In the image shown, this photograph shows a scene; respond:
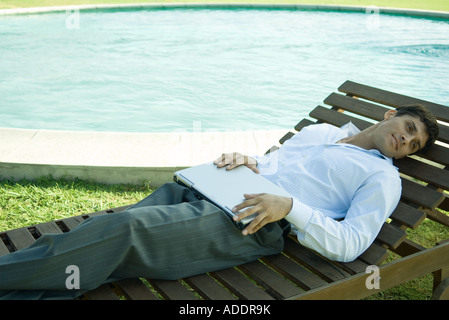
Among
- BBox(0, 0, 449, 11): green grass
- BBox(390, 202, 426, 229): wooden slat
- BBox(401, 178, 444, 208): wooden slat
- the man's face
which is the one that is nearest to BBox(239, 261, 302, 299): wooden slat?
BBox(390, 202, 426, 229): wooden slat

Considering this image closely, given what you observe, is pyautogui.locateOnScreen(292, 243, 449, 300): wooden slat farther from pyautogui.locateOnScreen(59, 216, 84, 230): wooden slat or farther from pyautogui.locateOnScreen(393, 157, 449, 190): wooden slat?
pyautogui.locateOnScreen(59, 216, 84, 230): wooden slat

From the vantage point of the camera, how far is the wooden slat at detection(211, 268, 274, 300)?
2178 millimetres

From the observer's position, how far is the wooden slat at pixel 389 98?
3262 mm

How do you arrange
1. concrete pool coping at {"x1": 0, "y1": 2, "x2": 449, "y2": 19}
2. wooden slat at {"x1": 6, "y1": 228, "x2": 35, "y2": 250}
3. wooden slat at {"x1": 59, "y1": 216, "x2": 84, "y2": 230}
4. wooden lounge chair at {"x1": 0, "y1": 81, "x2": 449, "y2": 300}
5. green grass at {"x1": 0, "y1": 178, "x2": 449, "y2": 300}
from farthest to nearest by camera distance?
concrete pool coping at {"x1": 0, "y1": 2, "x2": 449, "y2": 19}
green grass at {"x1": 0, "y1": 178, "x2": 449, "y2": 300}
wooden slat at {"x1": 59, "y1": 216, "x2": 84, "y2": 230}
wooden slat at {"x1": 6, "y1": 228, "x2": 35, "y2": 250}
wooden lounge chair at {"x1": 0, "y1": 81, "x2": 449, "y2": 300}

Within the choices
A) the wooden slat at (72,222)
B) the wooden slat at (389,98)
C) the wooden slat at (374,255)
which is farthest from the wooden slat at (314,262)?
the wooden slat at (389,98)

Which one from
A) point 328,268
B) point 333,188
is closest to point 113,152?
point 333,188

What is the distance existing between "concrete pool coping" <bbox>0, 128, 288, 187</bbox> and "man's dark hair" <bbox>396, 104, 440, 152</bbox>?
1638 millimetres

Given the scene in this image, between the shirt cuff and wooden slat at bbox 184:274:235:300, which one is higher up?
the shirt cuff

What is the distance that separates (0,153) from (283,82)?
20.8ft

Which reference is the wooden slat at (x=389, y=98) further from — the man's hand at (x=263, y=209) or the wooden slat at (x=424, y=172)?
the man's hand at (x=263, y=209)

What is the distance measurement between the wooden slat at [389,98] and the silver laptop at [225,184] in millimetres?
1340

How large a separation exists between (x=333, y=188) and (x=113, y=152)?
7.30ft

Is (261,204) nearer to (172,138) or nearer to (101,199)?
(101,199)

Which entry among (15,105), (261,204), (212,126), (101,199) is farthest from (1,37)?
(261,204)
